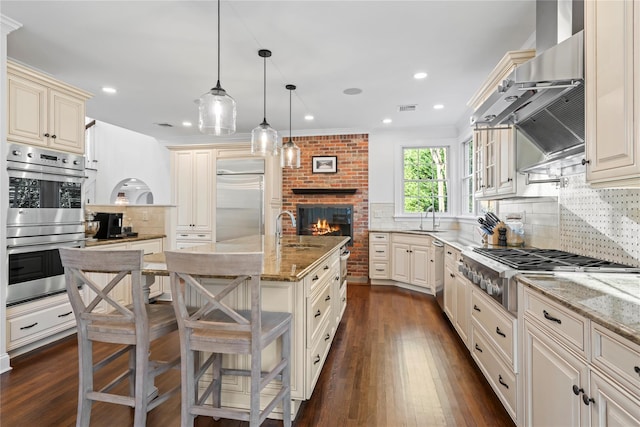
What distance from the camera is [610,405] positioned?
41.5 inches

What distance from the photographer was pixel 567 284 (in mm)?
1502

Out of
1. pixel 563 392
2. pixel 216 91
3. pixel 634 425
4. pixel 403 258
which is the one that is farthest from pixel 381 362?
pixel 403 258

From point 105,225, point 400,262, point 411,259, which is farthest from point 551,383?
point 105,225

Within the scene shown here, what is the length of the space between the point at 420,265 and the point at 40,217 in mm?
4386

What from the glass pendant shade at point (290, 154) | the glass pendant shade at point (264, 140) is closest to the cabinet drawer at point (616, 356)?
the glass pendant shade at point (264, 140)

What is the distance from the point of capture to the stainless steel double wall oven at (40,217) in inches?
105

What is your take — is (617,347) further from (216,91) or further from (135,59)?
(135,59)

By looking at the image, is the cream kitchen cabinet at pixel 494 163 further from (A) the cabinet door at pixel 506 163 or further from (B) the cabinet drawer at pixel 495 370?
(B) the cabinet drawer at pixel 495 370

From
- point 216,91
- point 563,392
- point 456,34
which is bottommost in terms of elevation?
point 563,392

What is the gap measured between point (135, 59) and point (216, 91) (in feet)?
5.78

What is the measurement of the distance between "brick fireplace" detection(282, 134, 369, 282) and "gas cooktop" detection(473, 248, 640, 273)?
11.1 feet

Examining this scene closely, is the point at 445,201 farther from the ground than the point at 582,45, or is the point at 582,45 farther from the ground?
the point at 582,45

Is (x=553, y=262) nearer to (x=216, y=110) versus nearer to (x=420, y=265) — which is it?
(x=216, y=110)

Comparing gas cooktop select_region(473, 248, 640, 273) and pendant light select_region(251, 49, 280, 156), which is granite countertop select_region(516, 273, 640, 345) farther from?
pendant light select_region(251, 49, 280, 156)
